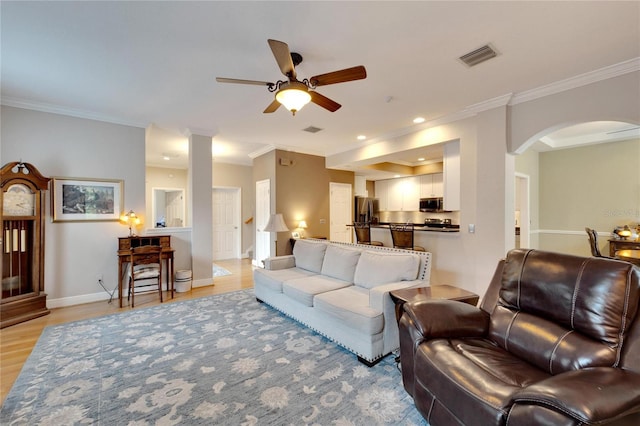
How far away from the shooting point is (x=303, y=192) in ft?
20.8

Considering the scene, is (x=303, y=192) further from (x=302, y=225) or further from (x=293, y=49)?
(x=293, y=49)

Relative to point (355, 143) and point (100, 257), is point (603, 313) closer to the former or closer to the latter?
point (355, 143)

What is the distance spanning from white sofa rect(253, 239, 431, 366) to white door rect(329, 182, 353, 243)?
2827 millimetres

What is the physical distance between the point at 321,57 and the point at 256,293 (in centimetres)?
307

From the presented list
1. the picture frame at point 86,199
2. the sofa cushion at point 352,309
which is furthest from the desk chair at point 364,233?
the picture frame at point 86,199

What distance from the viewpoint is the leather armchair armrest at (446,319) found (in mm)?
1760

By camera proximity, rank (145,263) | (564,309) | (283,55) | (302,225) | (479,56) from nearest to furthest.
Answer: (564,309)
(283,55)
(479,56)
(145,263)
(302,225)

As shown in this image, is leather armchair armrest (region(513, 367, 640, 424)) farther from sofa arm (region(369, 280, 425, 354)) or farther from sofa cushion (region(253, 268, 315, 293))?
sofa cushion (region(253, 268, 315, 293))

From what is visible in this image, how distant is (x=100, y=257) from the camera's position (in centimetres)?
420

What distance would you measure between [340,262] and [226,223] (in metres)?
5.14

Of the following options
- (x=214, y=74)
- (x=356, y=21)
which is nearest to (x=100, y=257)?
(x=214, y=74)

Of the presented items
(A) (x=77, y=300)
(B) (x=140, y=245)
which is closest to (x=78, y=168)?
(B) (x=140, y=245)

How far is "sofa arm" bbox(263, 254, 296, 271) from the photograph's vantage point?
4023mm

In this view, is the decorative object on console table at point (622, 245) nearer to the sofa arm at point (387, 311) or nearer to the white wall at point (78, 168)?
the sofa arm at point (387, 311)
